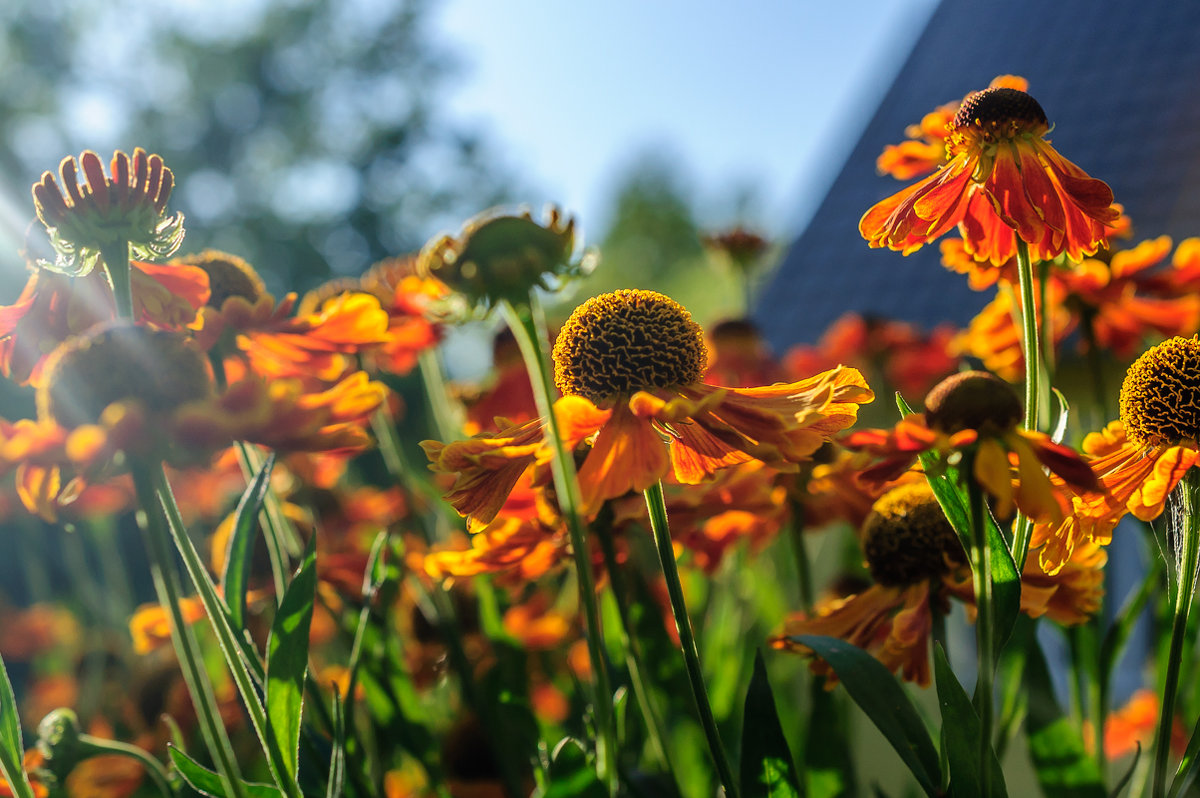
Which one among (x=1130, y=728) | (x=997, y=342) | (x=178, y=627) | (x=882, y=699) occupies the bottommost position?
(x=1130, y=728)

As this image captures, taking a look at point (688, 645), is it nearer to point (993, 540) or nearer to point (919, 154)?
point (993, 540)

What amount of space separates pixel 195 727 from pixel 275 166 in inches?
369

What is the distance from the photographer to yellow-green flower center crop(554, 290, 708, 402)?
583 mm

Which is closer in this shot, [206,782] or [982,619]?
[982,619]

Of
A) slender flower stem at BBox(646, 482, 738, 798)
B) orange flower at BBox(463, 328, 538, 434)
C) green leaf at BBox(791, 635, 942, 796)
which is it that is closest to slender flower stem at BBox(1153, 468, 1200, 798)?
green leaf at BBox(791, 635, 942, 796)

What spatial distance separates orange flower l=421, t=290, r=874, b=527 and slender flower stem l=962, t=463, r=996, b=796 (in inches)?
3.3

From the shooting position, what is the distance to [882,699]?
50cm

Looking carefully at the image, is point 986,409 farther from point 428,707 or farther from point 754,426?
point 428,707

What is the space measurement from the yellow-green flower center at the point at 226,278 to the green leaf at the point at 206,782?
16.9 inches

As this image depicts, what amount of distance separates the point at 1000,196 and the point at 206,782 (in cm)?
58

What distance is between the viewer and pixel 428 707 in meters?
1.13

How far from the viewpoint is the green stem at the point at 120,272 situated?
0.55m

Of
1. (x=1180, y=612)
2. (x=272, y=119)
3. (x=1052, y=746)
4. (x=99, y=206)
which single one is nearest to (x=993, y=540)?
(x=1180, y=612)

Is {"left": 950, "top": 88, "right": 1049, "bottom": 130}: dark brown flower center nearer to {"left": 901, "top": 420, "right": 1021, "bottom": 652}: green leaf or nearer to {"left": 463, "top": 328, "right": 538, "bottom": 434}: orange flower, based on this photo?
{"left": 901, "top": 420, "right": 1021, "bottom": 652}: green leaf
